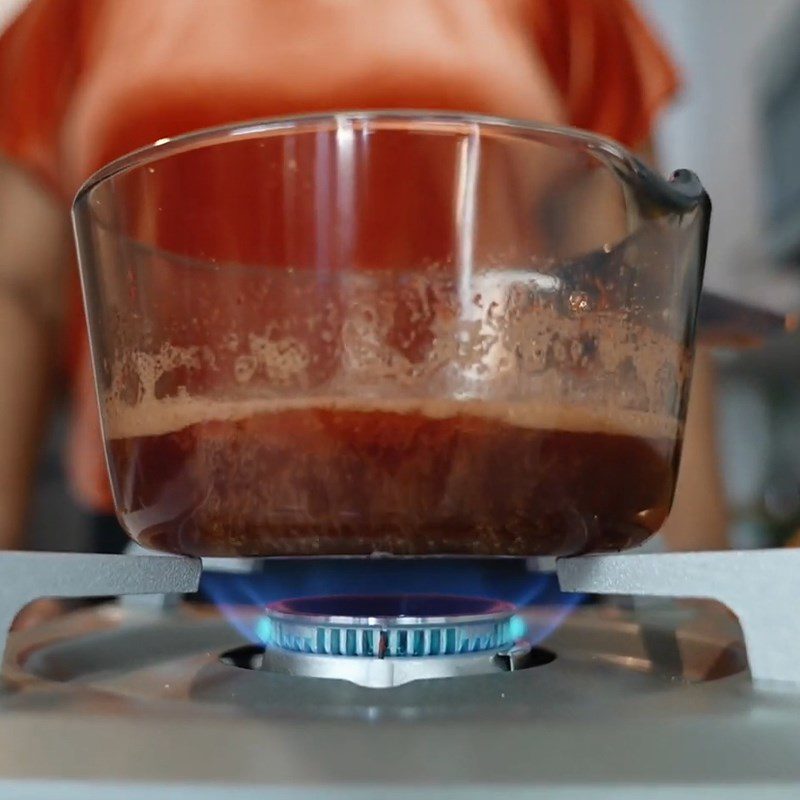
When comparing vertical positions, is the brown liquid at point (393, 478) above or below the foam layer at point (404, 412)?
below

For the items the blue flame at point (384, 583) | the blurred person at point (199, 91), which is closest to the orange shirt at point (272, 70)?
the blurred person at point (199, 91)

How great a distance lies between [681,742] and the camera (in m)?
0.28

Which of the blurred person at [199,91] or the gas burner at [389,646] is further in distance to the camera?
the blurred person at [199,91]

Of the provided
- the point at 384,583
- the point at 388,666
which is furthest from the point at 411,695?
the point at 384,583

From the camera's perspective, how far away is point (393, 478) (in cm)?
38

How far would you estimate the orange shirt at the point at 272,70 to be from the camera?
83 cm

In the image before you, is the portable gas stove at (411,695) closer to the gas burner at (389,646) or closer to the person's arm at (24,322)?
the gas burner at (389,646)

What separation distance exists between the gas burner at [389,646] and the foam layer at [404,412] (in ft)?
0.36

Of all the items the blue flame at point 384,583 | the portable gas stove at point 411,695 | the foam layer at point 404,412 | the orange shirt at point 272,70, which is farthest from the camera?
the orange shirt at point 272,70

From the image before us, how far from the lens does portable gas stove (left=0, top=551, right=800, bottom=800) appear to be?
0.24 meters

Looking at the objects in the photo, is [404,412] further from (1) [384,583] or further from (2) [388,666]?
(1) [384,583]

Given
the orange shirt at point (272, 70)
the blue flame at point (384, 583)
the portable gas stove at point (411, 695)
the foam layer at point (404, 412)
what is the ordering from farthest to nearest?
the orange shirt at point (272, 70), the blue flame at point (384, 583), the foam layer at point (404, 412), the portable gas stove at point (411, 695)

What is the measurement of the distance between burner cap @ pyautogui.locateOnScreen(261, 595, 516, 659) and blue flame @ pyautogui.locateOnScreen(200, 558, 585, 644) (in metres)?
0.10

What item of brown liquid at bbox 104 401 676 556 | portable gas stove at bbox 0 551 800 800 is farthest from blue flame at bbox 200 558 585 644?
brown liquid at bbox 104 401 676 556
